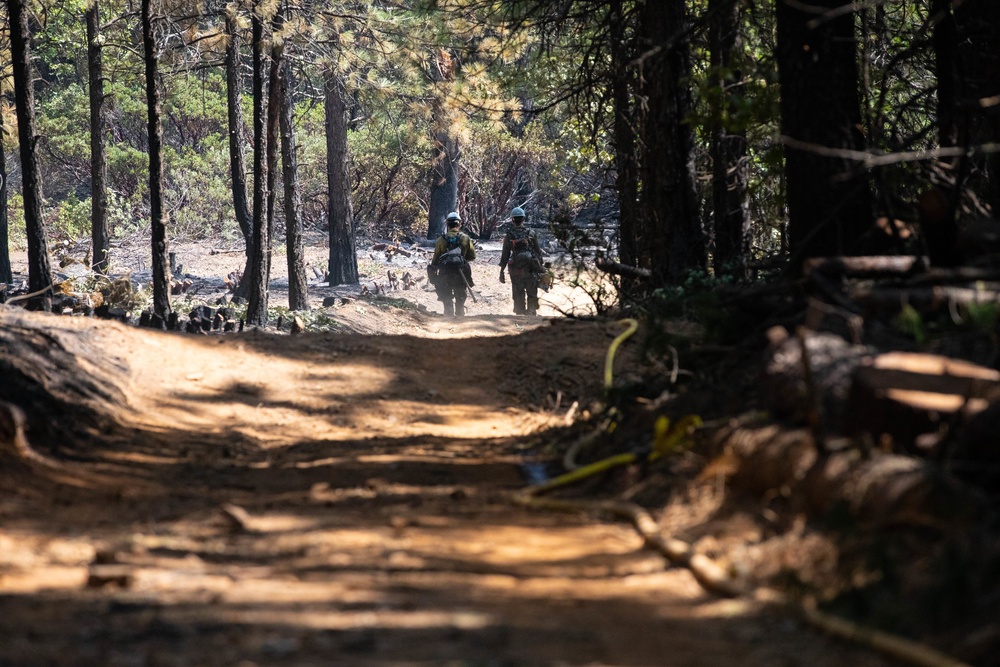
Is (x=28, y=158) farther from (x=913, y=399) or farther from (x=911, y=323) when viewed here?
(x=913, y=399)

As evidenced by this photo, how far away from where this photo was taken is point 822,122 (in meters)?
8.76

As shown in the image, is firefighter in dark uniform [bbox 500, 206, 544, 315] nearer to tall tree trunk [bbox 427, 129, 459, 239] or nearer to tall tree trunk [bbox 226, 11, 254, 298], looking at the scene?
tall tree trunk [bbox 226, 11, 254, 298]

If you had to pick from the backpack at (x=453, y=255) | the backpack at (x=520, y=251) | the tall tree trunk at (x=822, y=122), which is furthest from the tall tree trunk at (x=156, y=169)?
the tall tree trunk at (x=822, y=122)

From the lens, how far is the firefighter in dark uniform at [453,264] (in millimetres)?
23062

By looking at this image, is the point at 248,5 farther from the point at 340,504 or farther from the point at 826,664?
the point at 826,664

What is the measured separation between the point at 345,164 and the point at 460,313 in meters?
9.64

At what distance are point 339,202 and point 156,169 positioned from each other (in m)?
13.5

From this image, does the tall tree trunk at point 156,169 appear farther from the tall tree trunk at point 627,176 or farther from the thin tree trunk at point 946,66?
the thin tree trunk at point 946,66

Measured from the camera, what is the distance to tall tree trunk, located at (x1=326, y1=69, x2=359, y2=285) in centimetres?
3167

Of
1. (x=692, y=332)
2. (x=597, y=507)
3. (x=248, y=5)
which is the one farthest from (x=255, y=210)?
(x=597, y=507)

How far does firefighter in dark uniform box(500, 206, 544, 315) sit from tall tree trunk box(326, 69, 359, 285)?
8.59 metres

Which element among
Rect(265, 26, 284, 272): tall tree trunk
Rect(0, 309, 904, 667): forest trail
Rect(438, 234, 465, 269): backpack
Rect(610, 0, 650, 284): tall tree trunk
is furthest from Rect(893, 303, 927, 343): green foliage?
Rect(438, 234, 465, 269): backpack

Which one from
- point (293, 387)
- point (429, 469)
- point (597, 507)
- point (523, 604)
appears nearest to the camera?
point (523, 604)

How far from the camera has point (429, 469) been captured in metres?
8.24
